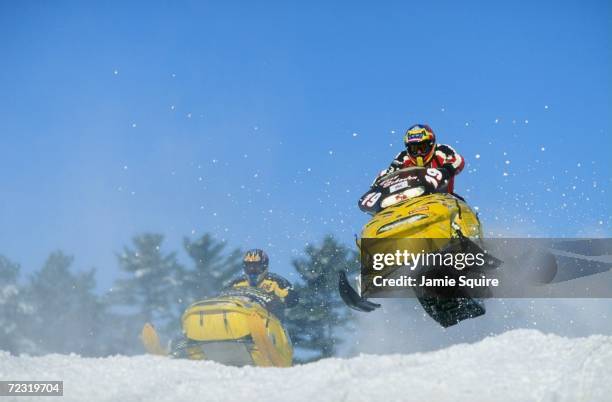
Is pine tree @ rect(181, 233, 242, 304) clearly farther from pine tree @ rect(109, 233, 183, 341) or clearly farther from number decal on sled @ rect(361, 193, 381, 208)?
number decal on sled @ rect(361, 193, 381, 208)

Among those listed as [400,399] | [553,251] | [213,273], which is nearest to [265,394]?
[400,399]

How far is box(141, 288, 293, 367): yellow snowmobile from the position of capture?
12.2m

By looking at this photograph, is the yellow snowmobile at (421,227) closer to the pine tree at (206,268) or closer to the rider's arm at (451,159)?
the rider's arm at (451,159)

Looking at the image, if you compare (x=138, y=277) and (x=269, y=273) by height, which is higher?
(x=138, y=277)

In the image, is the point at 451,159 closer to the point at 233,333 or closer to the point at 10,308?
the point at 233,333

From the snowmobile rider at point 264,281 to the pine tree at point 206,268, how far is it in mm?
17927

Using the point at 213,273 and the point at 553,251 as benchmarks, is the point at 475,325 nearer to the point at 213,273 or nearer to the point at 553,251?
the point at 553,251

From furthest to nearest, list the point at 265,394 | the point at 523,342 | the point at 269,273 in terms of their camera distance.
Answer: the point at 269,273 → the point at 523,342 → the point at 265,394

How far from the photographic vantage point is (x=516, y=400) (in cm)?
571

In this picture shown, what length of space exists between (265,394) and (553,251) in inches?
191

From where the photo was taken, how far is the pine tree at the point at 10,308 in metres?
33.9

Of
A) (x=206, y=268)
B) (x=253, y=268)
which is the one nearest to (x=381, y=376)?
(x=253, y=268)

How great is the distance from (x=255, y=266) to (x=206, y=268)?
69.9ft

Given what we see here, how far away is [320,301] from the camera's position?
2148 centimetres
